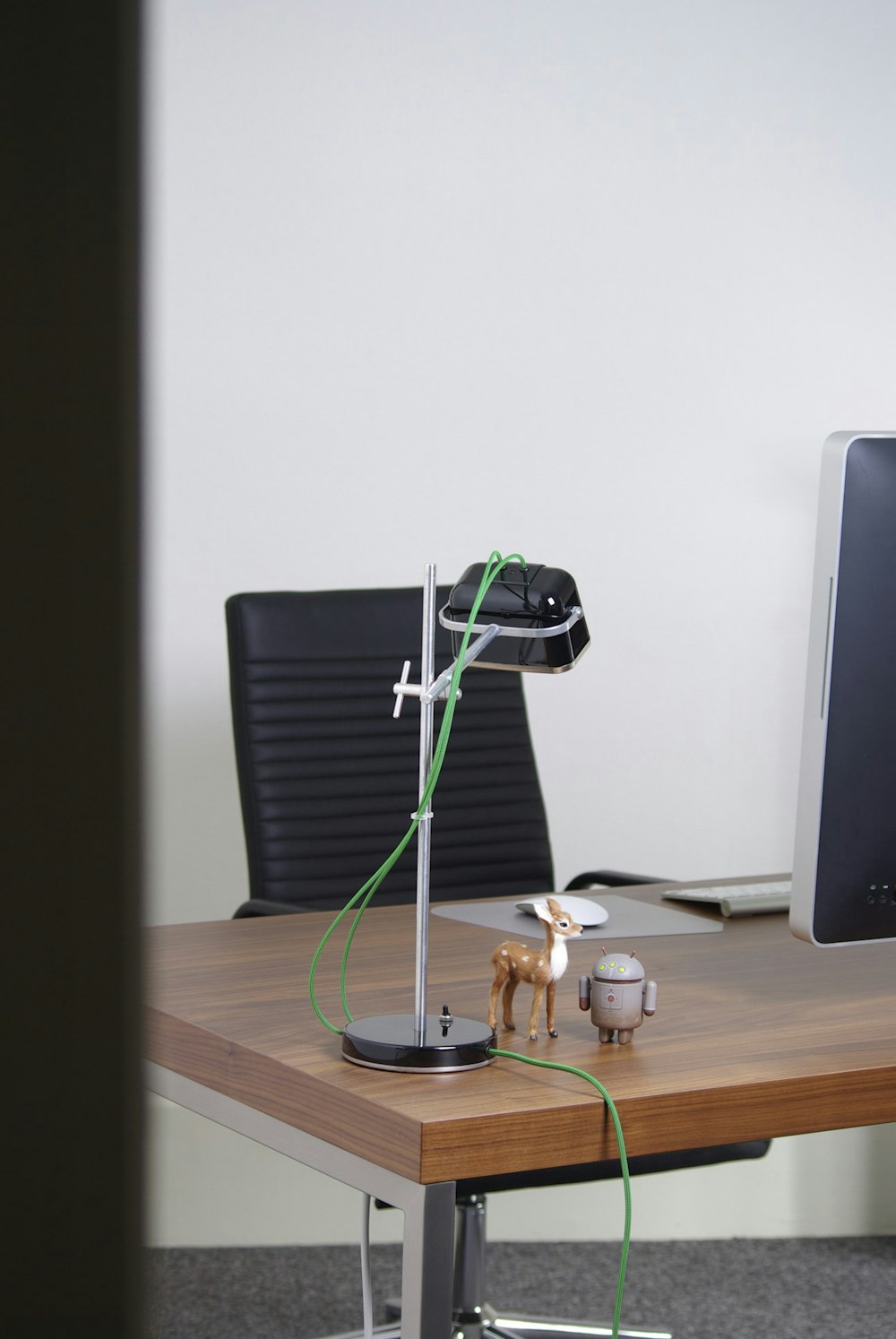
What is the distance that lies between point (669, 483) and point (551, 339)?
0.37 metres

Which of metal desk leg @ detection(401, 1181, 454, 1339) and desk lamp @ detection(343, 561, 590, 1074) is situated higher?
desk lamp @ detection(343, 561, 590, 1074)

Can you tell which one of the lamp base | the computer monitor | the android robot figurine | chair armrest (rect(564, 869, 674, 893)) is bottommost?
chair armrest (rect(564, 869, 674, 893))

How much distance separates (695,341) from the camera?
303 centimetres

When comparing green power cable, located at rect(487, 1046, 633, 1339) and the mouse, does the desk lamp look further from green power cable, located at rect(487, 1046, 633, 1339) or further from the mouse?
the mouse

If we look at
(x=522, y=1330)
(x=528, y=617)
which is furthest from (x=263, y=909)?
(x=528, y=617)

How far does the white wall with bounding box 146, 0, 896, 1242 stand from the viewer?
2740 mm

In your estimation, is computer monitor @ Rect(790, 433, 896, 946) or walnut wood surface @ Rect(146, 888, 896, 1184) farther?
computer monitor @ Rect(790, 433, 896, 946)

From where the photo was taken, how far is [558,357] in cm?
294

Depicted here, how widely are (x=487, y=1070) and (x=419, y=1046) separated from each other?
0.05 m

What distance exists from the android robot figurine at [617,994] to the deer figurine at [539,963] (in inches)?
1.1

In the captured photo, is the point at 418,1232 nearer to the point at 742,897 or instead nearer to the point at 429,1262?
the point at 429,1262

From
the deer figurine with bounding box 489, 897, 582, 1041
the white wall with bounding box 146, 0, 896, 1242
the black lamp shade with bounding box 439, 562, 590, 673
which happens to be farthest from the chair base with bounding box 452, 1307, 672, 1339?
the black lamp shade with bounding box 439, 562, 590, 673

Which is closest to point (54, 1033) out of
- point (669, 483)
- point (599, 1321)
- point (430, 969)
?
point (430, 969)

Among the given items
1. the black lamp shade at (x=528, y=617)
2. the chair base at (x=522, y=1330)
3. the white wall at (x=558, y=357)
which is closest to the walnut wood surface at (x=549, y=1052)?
the black lamp shade at (x=528, y=617)
